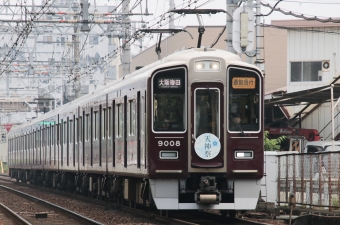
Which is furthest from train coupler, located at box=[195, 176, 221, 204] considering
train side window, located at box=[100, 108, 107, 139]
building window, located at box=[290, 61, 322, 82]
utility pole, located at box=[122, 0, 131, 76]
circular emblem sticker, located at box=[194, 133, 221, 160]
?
building window, located at box=[290, 61, 322, 82]

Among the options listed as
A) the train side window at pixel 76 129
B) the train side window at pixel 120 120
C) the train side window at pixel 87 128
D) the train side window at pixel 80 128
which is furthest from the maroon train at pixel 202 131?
the train side window at pixel 76 129

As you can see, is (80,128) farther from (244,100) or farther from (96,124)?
(244,100)

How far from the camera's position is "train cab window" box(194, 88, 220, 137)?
13352 millimetres

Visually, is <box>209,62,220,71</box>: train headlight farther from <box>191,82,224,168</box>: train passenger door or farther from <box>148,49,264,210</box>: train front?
<box>191,82,224,168</box>: train passenger door

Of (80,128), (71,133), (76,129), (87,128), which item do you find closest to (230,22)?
(87,128)

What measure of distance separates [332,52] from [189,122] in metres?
20.5

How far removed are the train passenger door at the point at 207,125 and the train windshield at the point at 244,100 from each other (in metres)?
→ 0.21

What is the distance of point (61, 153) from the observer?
26141mm

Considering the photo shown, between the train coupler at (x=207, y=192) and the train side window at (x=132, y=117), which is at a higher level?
the train side window at (x=132, y=117)

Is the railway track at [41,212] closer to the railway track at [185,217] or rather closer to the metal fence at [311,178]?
the railway track at [185,217]

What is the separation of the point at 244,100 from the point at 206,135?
0.86 metres

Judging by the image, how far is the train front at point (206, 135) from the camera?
13.3 meters

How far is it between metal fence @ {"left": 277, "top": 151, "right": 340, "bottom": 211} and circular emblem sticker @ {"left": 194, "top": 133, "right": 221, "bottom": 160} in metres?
2.16

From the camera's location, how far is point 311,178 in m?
15.3
